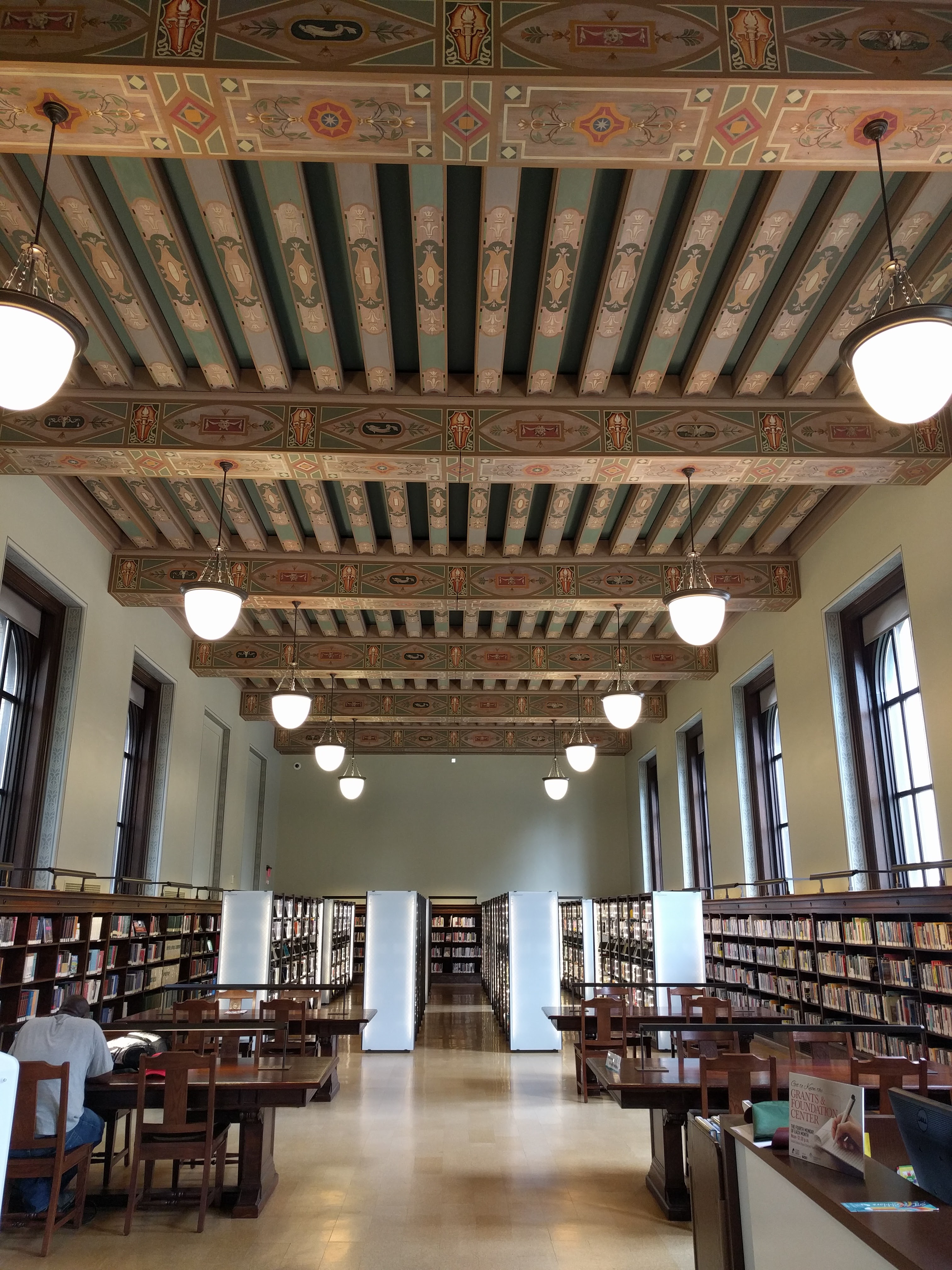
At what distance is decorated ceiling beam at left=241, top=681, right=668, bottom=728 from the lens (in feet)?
52.7

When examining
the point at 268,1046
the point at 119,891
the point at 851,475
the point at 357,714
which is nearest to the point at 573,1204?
the point at 268,1046

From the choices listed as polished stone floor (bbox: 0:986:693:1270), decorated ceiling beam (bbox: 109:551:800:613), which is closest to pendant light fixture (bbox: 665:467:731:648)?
decorated ceiling beam (bbox: 109:551:800:613)

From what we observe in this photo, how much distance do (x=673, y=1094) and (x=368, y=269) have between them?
5294 millimetres

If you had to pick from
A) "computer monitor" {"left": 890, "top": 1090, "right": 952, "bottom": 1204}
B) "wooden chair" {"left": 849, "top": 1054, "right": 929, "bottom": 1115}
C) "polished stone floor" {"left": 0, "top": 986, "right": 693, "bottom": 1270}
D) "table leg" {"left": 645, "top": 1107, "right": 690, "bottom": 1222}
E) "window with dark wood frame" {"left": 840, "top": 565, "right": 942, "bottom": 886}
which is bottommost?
"polished stone floor" {"left": 0, "top": 986, "right": 693, "bottom": 1270}

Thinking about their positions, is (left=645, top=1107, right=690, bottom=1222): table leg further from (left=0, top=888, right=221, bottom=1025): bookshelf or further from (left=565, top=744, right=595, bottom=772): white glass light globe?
(left=565, top=744, right=595, bottom=772): white glass light globe

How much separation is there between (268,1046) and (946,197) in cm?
908

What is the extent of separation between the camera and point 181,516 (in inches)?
380

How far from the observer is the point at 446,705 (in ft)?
53.1

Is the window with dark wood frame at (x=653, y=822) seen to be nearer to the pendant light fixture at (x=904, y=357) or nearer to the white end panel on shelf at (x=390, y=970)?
the white end panel on shelf at (x=390, y=970)

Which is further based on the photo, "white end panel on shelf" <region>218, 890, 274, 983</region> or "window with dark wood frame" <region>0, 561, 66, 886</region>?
"white end panel on shelf" <region>218, 890, 274, 983</region>

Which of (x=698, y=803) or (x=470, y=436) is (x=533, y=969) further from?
(x=470, y=436)

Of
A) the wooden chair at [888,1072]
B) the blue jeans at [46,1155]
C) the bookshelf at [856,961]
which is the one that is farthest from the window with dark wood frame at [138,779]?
the wooden chair at [888,1072]

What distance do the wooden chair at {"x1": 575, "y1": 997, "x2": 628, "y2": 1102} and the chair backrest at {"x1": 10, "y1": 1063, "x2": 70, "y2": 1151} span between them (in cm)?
449

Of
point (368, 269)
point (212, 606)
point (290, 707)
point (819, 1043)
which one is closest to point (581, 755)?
point (290, 707)
